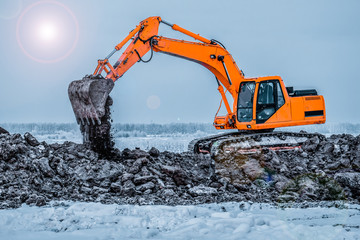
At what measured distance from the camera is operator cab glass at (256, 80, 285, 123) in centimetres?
1247

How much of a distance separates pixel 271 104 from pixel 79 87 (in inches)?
226

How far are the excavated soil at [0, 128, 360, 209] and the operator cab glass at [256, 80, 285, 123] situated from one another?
2087 mm

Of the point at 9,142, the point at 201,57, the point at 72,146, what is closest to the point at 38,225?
the point at 9,142

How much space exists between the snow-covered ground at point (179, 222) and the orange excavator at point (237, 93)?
5.24 meters

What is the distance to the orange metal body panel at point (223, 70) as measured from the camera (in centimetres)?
1138

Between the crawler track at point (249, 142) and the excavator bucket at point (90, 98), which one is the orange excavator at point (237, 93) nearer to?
the crawler track at point (249, 142)

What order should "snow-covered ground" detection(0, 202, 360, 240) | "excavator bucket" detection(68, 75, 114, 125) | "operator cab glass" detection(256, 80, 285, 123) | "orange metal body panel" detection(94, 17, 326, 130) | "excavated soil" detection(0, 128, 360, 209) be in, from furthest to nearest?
1. "operator cab glass" detection(256, 80, 285, 123)
2. "orange metal body panel" detection(94, 17, 326, 130)
3. "excavator bucket" detection(68, 75, 114, 125)
4. "excavated soil" detection(0, 128, 360, 209)
5. "snow-covered ground" detection(0, 202, 360, 240)

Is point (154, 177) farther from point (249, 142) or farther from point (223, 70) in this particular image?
point (223, 70)

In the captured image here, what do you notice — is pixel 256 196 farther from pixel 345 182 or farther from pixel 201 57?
pixel 201 57

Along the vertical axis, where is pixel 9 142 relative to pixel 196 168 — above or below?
above

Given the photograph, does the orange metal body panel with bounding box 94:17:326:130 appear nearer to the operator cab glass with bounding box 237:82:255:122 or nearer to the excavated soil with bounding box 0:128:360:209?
the operator cab glass with bounding box 237:82:255:122

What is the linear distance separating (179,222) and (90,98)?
4950mm

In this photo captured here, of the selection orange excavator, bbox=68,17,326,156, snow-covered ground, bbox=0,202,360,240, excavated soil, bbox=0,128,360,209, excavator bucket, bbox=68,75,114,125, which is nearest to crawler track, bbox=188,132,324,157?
orange excavator, bbox=68,17,326,156

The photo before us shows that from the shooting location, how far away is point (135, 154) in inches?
393
